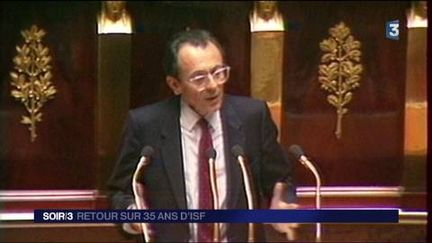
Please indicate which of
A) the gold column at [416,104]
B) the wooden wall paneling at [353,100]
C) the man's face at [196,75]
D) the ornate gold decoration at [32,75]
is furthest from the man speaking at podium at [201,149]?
the gold column at [416,104]

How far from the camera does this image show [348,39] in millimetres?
6285

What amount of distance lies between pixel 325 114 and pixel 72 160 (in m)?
1.11

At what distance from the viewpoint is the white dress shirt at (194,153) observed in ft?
20.5

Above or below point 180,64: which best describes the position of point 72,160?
below

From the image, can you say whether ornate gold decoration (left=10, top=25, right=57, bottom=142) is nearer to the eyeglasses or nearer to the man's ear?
the man's ear

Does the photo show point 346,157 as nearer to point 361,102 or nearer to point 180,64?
point 361,102

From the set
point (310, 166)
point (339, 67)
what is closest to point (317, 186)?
point (310, 166)

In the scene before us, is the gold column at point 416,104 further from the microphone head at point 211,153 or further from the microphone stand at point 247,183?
the microphone head at point 211,153

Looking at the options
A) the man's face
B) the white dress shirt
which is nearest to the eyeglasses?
the man's face

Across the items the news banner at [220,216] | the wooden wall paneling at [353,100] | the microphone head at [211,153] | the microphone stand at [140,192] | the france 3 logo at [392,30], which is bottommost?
the news banner at [220,216]

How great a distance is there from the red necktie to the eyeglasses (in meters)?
0.18

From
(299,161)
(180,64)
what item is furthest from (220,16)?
(299,161)

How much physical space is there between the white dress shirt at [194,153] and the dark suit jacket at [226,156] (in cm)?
2

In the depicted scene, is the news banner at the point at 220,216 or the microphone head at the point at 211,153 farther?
the microphone head at the point at 211,153
